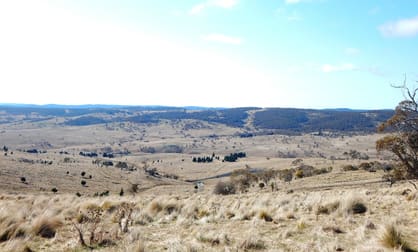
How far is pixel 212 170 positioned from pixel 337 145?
75.0 m

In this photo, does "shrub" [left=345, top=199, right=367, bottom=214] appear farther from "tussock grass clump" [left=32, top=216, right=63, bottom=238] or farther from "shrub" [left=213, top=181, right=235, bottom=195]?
"shrub" [left=213, top=181, right=235, bottom=195]

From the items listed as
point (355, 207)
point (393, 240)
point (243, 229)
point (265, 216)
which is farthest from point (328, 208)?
point (393, 240)

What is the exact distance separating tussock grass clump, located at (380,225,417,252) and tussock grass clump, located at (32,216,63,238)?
7168mm

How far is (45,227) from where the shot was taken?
28.3 ft

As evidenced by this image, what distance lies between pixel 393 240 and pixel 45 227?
7605mm

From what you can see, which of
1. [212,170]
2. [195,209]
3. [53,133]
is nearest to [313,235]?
[195,209]

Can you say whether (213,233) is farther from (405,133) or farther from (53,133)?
(53,133)

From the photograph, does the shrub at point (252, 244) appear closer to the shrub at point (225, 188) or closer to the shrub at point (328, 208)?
the shrub at point (328, 208)

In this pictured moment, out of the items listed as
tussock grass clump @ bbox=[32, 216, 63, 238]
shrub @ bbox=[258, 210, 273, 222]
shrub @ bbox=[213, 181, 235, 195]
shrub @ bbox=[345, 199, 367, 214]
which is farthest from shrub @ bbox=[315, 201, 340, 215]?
shrub @ bbox=[213, 181, 235, 195]

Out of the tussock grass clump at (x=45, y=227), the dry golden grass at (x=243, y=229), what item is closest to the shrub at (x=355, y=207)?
the dry golden grass at (x=243, y=229)

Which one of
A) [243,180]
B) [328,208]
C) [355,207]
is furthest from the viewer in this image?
[243,180]

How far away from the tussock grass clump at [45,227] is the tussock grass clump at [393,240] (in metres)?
7.17

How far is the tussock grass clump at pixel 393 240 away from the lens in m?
6.27

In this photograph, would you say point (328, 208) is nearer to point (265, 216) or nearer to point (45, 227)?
point (265, 216)
